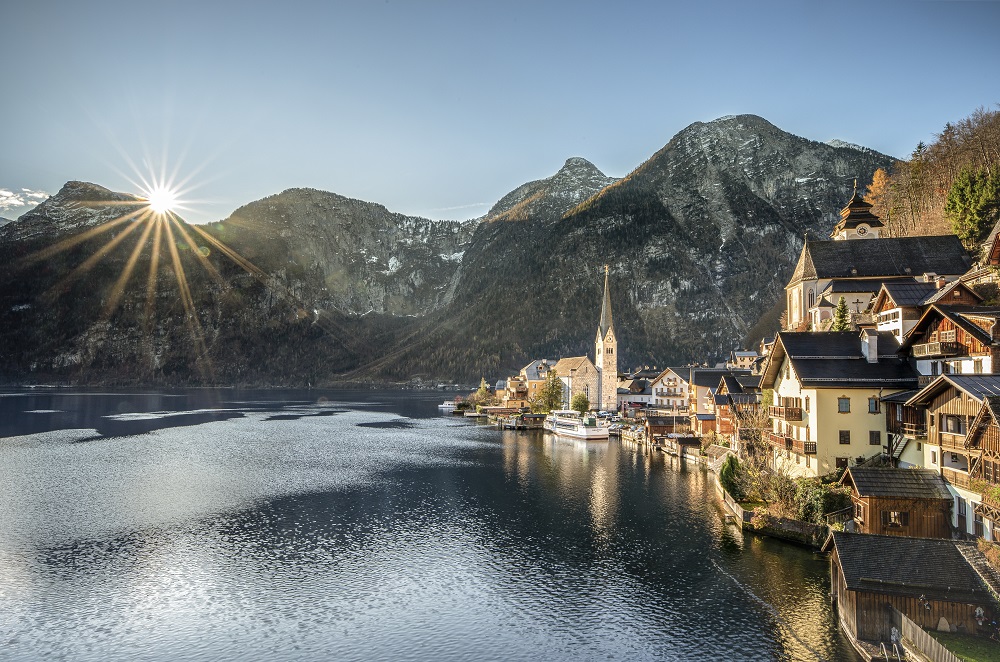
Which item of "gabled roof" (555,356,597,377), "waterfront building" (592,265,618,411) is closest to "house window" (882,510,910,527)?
"waterfront building" (592,265,618,411)

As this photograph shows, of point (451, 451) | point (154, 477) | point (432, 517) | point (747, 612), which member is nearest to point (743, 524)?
point (747, 612)

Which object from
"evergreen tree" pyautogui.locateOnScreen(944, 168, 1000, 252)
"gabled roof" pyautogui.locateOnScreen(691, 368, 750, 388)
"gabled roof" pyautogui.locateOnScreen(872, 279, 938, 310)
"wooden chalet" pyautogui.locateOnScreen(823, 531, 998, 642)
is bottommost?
"wooden chalet" pyautogui.locateOnScreen(823, 531, 998, 642)

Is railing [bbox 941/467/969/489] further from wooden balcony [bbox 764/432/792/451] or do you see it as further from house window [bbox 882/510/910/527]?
wooden balcony [bbox 764/432/792/451]

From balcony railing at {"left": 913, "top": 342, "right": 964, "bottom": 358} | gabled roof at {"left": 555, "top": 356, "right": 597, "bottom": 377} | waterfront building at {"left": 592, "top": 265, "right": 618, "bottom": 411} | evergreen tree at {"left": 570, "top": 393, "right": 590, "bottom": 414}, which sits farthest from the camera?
gabled roof at {"left": 555, "top": 356, "right": 597, "bottom": 377}

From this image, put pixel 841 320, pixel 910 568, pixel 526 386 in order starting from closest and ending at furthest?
1. pixel 910 568
2. pixel 841 320
3. pixel 526 386

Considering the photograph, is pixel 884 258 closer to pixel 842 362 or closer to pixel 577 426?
pixel 842 362

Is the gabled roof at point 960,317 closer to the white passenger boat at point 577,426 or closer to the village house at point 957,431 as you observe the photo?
the village house at point 957,431

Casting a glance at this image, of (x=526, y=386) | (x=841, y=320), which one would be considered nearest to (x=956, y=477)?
(x=841, y=320)
